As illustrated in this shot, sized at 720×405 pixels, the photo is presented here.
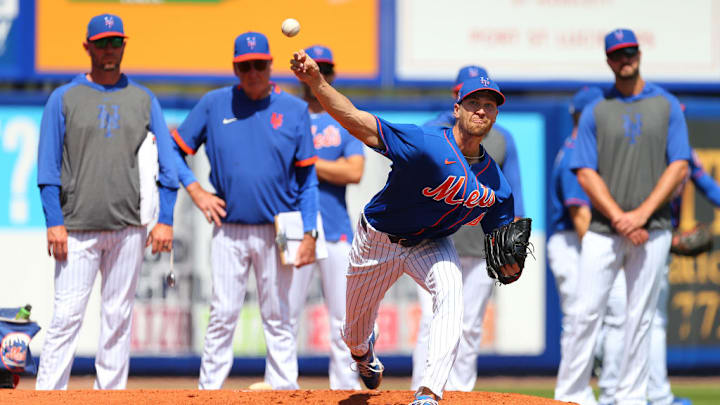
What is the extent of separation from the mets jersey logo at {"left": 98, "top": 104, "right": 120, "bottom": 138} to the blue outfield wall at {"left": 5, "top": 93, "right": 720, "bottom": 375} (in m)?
2.75

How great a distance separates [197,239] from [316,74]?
13.4ft

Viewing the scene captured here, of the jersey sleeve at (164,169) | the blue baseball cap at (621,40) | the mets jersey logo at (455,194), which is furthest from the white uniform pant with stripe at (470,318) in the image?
the mets jersey logo at (455,194)

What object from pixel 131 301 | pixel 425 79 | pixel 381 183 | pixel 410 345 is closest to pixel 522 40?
pixel 425 79

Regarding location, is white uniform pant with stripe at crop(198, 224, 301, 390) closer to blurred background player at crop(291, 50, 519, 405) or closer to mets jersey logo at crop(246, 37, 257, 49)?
blurred background player at crop(291, 50, 519, 405)

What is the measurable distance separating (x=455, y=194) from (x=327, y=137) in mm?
2038

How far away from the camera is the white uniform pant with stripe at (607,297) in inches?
246

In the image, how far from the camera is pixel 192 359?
834cm

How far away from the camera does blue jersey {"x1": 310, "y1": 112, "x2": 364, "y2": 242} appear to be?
648cm

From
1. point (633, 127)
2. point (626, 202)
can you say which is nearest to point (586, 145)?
point (633, 127)

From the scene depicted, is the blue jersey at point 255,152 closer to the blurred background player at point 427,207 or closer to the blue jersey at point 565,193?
the blurred background player at point 427,207

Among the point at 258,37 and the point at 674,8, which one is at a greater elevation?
the point at 674,8

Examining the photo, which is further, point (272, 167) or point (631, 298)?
point (631, 298)

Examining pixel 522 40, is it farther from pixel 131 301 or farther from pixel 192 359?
pixel 131 301

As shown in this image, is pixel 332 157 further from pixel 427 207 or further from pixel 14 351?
pixel 14 351
